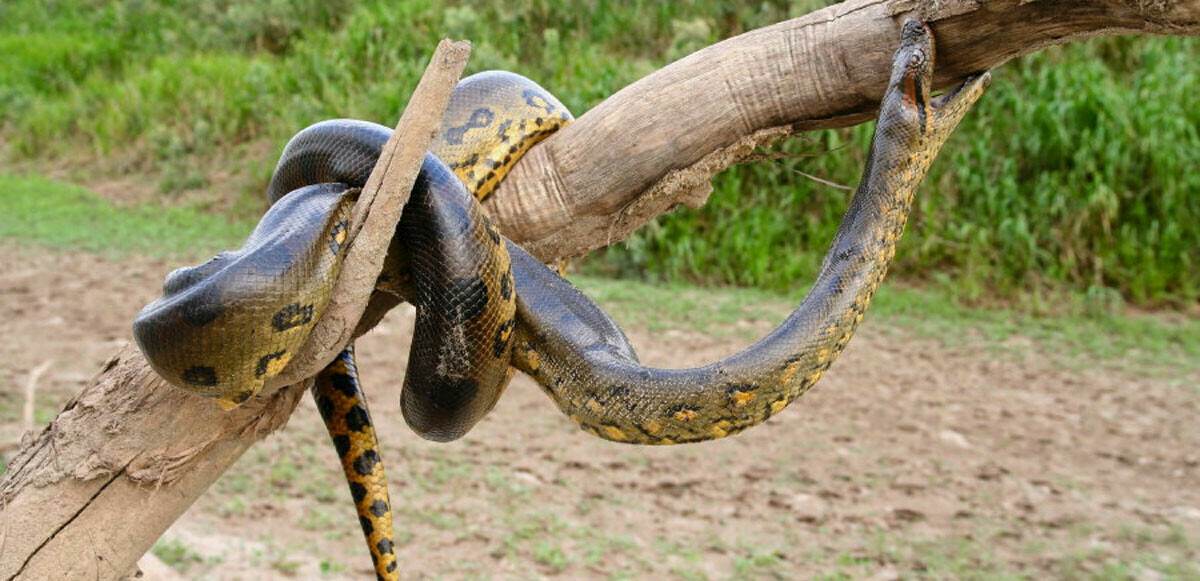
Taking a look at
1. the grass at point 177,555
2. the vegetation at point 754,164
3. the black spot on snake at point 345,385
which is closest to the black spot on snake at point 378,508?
the black spot on snake at point 345,385

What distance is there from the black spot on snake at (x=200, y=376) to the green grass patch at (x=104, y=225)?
763cm

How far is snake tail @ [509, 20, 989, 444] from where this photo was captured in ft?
7.18


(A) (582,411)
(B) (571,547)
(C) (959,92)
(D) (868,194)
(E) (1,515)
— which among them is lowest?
(B) (571,547)

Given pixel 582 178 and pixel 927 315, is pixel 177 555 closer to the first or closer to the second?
pixel 582 178

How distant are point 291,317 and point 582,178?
760 millimetres

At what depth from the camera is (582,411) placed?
2.26 meters

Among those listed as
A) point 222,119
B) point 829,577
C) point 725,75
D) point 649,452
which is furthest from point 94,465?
point 222,119

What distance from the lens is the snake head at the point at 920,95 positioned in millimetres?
2104

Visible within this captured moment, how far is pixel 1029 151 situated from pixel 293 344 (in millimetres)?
7865

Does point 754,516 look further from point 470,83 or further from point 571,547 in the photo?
point 470,83

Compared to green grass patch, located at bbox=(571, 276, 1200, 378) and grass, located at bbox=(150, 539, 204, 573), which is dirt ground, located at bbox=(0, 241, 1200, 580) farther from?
green grass patch, located at bbox=(571, 276, 1200, 378)

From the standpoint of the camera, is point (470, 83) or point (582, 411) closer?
point (582, 411)

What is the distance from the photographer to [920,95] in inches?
86.8

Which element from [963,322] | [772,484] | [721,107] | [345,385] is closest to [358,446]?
[345,385]
